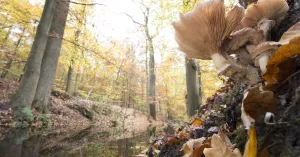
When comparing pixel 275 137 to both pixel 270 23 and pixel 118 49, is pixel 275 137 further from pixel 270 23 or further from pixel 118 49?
pixel 118 49

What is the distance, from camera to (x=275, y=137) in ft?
2.48

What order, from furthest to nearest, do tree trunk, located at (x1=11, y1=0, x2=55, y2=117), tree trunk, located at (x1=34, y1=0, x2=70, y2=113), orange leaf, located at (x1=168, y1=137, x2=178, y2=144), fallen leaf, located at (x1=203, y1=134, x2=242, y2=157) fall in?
tree trunk, located at (x1=34, y1=0, x2=70, y2=113) → tree trunk, located at (x1=11, y1=0, x2=55, y2=117) → orange leaf, located at (x1=168, y1=137, x2=178, y2=144) → fallen leaf, located at (x1=203, y1=134, x2=242, y2=157)

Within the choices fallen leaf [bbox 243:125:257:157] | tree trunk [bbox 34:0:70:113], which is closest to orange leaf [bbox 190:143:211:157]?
fallen leaf [bbox 243:125:257:157]

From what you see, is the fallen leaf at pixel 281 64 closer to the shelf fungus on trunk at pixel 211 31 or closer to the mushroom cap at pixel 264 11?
the shelf fungus on trunk at pixel 211 31

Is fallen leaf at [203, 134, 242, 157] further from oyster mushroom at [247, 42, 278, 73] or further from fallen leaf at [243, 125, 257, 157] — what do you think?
oyster mushroom at [247, 42, 278, 73]

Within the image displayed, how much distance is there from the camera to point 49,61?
718 centimetres

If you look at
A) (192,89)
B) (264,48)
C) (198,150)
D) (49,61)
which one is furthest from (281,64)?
(49,61)

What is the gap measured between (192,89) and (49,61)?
507cm

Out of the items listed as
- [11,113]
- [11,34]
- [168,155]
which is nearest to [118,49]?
[11,34]

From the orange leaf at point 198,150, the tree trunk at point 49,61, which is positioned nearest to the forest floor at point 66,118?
the tree trunk at point 49,61

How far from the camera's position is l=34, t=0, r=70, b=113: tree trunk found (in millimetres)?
6969

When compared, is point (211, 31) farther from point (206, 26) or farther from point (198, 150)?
point (198, 150)

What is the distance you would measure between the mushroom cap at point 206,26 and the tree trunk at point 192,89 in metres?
4.91

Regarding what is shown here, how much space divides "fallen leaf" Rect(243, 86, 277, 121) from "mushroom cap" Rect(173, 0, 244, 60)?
0.53 m
